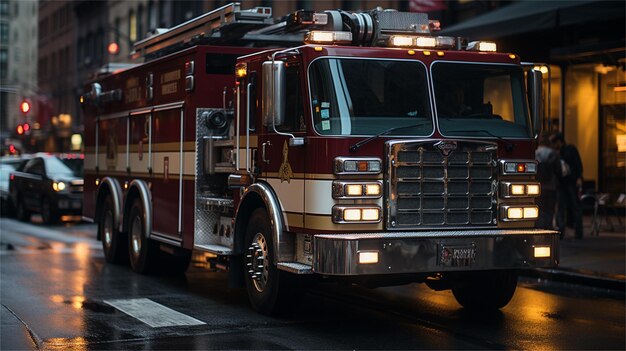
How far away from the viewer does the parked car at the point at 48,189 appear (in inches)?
966

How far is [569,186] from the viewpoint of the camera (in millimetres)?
18094

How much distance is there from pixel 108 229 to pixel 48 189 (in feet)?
32.9

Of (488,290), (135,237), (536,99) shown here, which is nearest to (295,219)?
(488,290)

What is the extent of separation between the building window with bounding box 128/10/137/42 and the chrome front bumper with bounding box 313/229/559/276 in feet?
144

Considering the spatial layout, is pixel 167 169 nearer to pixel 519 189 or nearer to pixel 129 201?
pixel 129 201

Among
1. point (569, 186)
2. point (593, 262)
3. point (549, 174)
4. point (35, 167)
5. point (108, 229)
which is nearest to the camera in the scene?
point (593, 262)

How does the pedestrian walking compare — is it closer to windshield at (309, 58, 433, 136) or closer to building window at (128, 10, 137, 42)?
windshield at (309, 58, 433, 136)

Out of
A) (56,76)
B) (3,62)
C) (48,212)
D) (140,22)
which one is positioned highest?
(3,62)

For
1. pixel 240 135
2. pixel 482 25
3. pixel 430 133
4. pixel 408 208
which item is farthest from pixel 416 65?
pixel 482 25

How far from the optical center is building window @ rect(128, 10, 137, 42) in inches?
2030

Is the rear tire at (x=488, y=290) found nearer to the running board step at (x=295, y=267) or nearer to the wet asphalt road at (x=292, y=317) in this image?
the wet asphalt road at (x=292, y=317)

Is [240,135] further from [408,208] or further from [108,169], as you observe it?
[108,169]

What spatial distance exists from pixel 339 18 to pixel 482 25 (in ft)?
37.4

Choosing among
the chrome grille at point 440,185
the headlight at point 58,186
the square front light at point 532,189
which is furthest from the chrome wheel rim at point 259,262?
the headlight at point 58,186
